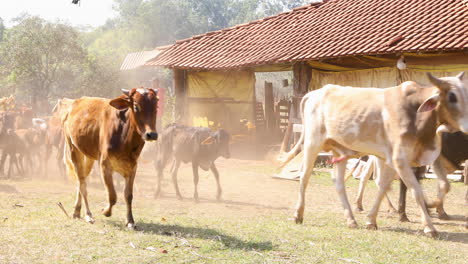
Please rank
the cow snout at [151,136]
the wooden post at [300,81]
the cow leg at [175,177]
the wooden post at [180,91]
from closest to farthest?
the cow snout at [151,136] → the cow leg at [175,177] → the wooden post at [300,81] → the wooden post at [180,91]

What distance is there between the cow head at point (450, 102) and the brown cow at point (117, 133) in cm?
348

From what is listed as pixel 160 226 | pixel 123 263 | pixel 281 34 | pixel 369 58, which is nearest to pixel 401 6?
pixel 369 58

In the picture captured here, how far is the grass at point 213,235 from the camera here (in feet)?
18.8

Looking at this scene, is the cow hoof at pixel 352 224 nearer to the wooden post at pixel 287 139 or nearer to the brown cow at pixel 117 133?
the brown cow at pixel 117 133

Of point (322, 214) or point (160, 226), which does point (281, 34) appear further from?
point (160, 226)

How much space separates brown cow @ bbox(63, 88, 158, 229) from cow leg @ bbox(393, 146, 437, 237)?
3126mm

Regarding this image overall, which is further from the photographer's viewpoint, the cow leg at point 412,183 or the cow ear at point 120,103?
the cow ear at point 120,103

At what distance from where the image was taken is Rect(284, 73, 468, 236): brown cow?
22.4 feet

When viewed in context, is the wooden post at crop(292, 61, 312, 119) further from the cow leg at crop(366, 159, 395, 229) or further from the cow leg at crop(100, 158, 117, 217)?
the cow leg at crop(100, 158, 117, 217)

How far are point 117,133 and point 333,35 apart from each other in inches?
420

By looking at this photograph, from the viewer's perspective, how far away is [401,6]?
16672 mm

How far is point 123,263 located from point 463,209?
21.9 feet

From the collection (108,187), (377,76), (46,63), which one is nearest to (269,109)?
(377,76)

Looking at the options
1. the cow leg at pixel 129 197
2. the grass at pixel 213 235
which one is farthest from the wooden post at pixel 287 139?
the cow leg at pixel 129 197
